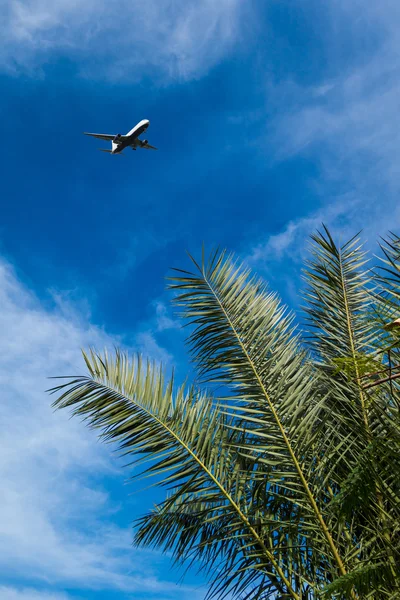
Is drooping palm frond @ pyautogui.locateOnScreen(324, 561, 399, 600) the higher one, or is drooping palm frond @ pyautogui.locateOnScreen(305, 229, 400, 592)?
drooping palm frond @ pyautogui.locateOnScreen(305, 229, 400, 592)

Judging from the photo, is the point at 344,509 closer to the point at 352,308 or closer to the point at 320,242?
the point at 352,308

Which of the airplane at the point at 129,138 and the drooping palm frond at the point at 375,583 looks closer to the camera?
the drooping palm frond at the point at 375,583

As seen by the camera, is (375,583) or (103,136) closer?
(375,583)

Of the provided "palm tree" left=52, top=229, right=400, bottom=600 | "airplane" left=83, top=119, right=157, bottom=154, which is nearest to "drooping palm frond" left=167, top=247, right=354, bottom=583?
"palm tree" left=52, top=229, right=400, bottom=600

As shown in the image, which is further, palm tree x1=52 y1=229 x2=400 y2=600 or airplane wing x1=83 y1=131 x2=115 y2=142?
airplane wing x1=83 y1=131 x2=115 y2=142

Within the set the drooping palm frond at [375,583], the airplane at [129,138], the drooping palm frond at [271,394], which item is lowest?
the drooping palm frond at [375,583]

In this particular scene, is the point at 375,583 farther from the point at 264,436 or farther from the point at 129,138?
the point at 129,138

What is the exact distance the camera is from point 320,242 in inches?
248

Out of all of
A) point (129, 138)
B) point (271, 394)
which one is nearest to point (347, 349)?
point (271, 394)

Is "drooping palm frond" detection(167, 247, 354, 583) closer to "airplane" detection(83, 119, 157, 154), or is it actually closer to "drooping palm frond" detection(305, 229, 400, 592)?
"drooping palm frond" detection(305, 229, 400, 592)

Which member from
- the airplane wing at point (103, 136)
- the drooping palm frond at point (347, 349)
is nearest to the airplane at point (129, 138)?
the airplane wing at point (103, 136)

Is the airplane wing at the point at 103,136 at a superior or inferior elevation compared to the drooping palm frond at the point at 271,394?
superior

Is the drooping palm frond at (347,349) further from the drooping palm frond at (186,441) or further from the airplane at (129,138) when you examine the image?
the airplane at (129,138)

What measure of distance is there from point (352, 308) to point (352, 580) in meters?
3.33
